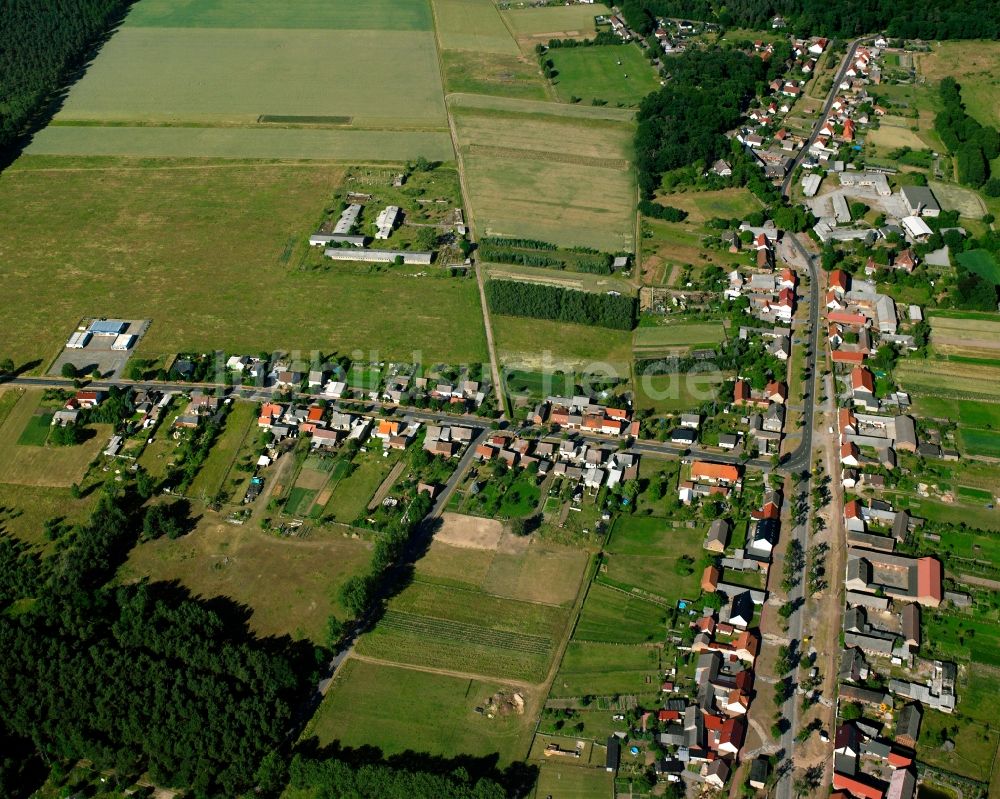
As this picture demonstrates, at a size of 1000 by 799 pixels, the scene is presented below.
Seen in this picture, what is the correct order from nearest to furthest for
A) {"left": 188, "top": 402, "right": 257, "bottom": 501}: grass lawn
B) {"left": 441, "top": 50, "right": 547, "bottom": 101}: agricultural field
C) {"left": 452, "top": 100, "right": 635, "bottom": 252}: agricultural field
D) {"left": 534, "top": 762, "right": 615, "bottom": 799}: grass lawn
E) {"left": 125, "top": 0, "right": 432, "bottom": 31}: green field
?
{"left": 534, "top": 762, "right": 615, "bottom": 799}: grass lawn → {"left": 188, "top": 402, "right": 257, "bottom": 501}: grass lawn → {"left": 452, "top": 100, "right": 635, "bottom": 252}: agricultural field → {"left": 441, "top": 50, "right": 547, "bottom": 101}: agricultural field → {"left": 125, "top": 0, "right": 432, "bottom": 31}: green field

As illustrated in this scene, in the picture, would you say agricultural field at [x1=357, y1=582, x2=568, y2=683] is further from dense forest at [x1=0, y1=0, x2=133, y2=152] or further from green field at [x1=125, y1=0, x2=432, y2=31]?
green field at [x1=125, y1=0, x2=432, y2=31]

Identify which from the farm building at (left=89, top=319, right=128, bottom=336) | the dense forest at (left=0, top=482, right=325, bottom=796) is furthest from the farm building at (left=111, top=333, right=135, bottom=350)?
the dense forest at (left=0, top=482, right=325, bottom=796)

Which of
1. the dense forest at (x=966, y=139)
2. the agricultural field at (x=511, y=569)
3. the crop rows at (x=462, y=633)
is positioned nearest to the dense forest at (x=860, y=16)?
the dense forest at (x=966, y=139)

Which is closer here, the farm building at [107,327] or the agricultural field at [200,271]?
the agricultural field at [200,271]

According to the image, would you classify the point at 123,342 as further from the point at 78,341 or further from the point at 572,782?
the point at 572,782

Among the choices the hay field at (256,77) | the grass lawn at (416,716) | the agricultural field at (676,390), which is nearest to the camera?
the grass lawn at (416,716)

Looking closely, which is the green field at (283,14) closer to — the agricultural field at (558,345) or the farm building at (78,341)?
the farm building at (78,341)

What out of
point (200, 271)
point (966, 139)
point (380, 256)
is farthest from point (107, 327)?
point (966, 139)
